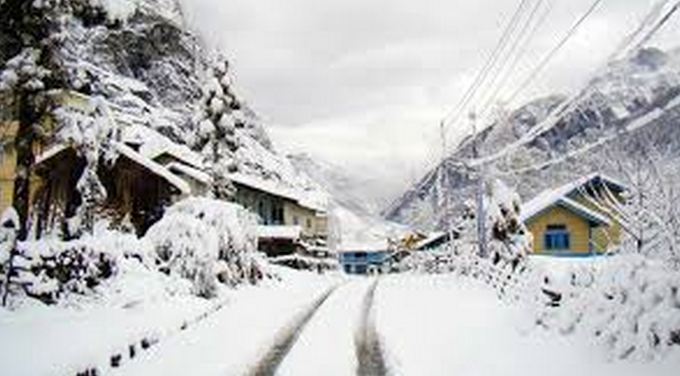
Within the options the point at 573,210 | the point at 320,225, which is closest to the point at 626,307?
the point at 573,210

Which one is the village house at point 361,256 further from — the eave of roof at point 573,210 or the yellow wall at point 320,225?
the eave of roof at point 573,210

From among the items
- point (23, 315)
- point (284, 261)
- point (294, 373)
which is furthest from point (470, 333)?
point (284, 261)

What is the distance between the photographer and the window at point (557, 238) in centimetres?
5206

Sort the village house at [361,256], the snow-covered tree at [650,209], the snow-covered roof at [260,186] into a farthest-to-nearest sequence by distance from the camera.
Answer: the village house at [361,256], the snow-covered roof at [260,186], the snow-covered tree at [650,209]

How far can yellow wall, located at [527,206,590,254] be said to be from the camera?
169 ft

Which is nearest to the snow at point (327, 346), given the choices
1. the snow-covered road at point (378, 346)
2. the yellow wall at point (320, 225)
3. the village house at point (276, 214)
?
the snow-covered road at point (378, 346)

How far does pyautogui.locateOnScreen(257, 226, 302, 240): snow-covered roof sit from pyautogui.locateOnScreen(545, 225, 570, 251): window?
82.1ft

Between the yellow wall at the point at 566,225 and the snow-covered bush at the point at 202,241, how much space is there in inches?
948

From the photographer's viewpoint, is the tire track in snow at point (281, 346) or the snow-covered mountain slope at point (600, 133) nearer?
the tire track in snow at point (281, 346)

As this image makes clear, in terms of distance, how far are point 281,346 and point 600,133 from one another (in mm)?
47284

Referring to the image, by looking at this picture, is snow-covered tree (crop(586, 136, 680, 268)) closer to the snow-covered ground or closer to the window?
the snow-covered ground

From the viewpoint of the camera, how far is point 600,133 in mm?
58969

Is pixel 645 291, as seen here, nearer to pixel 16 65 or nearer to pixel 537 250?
pixel 16 65

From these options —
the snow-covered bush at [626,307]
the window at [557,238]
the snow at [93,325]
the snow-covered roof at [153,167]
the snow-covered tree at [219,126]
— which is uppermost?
the snow-covered tree at [219,126]
